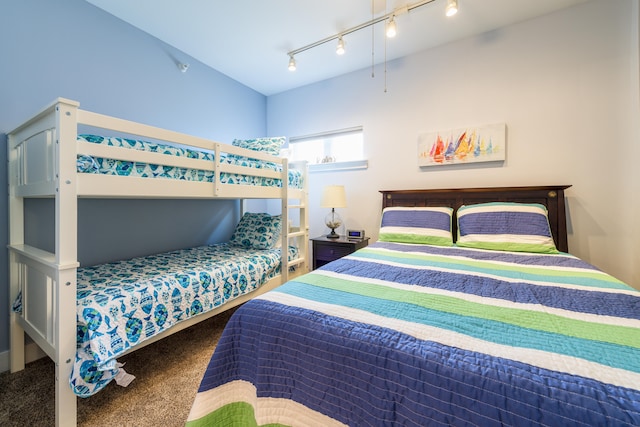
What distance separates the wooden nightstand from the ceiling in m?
1.90

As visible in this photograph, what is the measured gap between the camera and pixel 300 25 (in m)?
2.16

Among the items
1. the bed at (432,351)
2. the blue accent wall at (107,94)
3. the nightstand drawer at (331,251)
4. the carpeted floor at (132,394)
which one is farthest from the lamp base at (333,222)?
the carpeted floor at (132,394)

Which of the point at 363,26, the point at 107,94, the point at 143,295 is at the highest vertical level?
the point at 363,26

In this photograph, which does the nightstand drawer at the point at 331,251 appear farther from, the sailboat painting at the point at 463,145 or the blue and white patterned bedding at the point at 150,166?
the sailboat painting at the point at 463,145

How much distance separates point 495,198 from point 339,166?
5.25 feet

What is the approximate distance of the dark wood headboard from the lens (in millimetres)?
1984

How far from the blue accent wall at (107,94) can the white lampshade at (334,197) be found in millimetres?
1179

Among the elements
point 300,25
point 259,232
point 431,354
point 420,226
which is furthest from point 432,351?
point 300,25

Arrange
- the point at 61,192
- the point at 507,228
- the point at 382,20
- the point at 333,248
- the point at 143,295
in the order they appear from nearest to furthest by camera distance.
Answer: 1. the point at 61,192
2. the point at 143,295
3. the point at 507,228
4. the point at 382,20
5. the point at 333,248

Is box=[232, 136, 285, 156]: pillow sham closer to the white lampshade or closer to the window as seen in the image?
the window

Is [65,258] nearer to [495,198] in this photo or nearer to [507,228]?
[507,228]

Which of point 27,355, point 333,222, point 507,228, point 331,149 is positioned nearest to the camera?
point 27,355

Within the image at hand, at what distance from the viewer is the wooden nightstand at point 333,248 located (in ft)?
8.33

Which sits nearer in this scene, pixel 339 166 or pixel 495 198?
pixel 495 198
